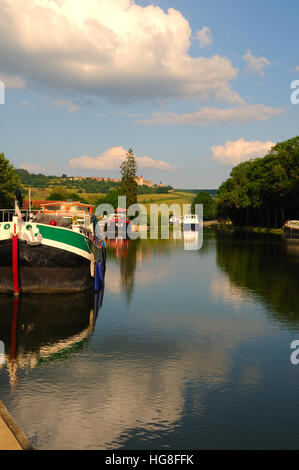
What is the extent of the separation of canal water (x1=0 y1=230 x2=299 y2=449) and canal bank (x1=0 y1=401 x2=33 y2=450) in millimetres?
726

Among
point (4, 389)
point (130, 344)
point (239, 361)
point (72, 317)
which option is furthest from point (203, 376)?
point (72, 317)

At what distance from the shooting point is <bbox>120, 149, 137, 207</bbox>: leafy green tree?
14225cm

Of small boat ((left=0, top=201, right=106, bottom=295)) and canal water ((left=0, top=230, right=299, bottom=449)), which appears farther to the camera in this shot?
small boat ((left=0, top=201, right=106, bottom=295))

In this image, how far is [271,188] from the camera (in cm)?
10238

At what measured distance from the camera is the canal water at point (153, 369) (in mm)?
10531

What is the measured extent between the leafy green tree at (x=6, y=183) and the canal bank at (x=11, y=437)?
264ft

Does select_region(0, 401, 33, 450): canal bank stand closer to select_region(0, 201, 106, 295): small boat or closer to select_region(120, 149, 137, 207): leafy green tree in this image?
select_region(0, 201, 106, 295): small boat

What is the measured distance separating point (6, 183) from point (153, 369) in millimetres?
78715

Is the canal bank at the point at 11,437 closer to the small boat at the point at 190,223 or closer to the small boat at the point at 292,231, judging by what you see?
the small boat at the point at 292,231

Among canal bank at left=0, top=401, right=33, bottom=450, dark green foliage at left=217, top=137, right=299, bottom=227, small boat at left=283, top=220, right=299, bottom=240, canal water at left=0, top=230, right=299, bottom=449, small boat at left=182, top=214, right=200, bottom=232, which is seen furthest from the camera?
small boat at left=182, top=214, right=200, bottom=232

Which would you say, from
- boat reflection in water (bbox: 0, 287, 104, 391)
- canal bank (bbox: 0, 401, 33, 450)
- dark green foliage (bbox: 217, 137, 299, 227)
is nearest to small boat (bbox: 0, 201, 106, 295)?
boat reflection in water (bbox: 0, 287, 104, 391)

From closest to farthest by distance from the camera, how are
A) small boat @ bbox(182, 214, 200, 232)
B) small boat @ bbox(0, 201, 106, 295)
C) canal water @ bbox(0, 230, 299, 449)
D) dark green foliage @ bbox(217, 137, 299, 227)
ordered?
1. canal water @ bbox(0, 230, 299, 449)
2. small boat @ bbox(0, 201, 106, 295)
3. dark green foliage @ bbox(217, 137, 299, 227)
4. small boat @ bbox(182, 214, 200, 232)

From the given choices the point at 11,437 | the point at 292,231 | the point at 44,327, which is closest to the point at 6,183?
the point at 292,231
